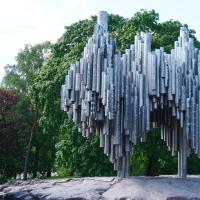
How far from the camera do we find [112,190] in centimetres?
1672

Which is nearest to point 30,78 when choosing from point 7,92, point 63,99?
point 7,92

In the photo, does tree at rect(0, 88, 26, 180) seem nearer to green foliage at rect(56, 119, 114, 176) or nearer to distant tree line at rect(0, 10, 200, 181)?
distant tree line at rect(0, 10, 200, 181)

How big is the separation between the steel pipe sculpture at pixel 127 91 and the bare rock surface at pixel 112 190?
1.40 metres

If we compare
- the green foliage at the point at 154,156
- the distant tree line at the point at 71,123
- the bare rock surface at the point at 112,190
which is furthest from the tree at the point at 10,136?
the bare rock surface at the point at 112,190

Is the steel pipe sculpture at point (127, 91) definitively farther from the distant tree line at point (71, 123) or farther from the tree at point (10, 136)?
the tree at point (10, 136)

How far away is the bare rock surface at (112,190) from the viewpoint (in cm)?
1599

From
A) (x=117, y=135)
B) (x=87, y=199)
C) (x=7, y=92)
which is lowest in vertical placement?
(x=87, y=199)

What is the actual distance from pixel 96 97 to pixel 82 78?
884mm

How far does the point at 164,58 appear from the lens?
18.8m

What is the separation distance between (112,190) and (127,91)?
3.50 metres

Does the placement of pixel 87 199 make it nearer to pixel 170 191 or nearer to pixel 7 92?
pixel 170 191

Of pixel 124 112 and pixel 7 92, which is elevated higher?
pixel 7 92

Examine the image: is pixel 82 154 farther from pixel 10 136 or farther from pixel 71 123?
pixel 10 136

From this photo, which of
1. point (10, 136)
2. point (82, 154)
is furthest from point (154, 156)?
point (10, 136)
